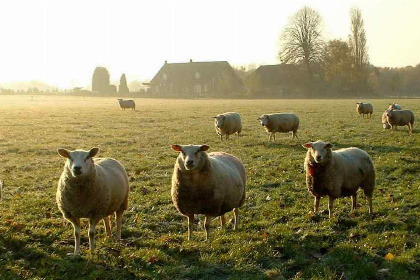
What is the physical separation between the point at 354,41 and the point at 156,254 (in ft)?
293

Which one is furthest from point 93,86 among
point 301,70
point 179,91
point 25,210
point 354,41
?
point 25,210

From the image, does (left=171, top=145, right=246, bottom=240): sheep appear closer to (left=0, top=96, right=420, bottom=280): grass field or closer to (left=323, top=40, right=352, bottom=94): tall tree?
(left=0, top=96, right=420, bottom=280): grass field

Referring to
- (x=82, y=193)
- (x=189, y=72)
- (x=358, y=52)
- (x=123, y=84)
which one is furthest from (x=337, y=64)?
(x=82, y=193)

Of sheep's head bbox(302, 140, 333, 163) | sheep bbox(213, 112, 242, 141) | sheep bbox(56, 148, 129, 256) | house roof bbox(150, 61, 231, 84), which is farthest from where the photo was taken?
house roof bbox(150, 61, 231, 84)

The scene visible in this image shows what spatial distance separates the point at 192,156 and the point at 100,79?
121 metres

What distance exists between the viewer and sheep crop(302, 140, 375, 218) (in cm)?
877

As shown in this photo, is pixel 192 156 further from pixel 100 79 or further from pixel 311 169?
pixel 100 79

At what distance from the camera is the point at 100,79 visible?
12288 centimetres

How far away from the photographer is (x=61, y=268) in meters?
6.11

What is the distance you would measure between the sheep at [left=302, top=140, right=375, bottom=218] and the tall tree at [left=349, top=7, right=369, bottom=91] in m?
81.0

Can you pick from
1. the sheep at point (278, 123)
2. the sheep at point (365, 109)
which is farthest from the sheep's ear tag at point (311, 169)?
the sheep at point (365, 109)

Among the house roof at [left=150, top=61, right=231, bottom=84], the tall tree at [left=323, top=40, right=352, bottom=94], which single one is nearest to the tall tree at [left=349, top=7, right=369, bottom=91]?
the tall tree at [left=323, top=40, right=352, bottom=94]

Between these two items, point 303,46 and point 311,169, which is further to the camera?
point 303,46

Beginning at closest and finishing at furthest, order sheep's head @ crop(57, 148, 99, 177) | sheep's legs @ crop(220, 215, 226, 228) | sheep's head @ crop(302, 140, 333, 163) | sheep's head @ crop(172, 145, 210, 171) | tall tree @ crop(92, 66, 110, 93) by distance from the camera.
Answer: sheep's head @ crop(57, 148, 99, 177) → sheep's head @ crop(172, 145, 210, 171) → sheep's legs @ crop(220, 215, 226, 228) → sheep's head @ crop(302, 140, 333, 163) → tall tree @ crop(92, 66, 110, 93)
